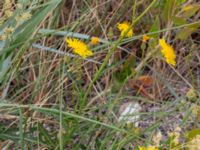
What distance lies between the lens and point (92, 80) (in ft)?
3.25

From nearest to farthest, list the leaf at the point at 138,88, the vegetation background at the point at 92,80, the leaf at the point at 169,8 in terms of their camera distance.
Result: the vegetation background at the point at 92,80 < the leaf at the point at 169,8 < the leaf at the point at 138,88

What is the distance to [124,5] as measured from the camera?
Result: 1.68 metres

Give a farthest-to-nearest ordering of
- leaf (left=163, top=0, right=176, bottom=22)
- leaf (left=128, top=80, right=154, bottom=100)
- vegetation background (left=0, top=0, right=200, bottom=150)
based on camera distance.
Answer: leaf (left=128, top=80, right=154, bottom=100) → leaf (left=163, top=0, right=176, bottom=22) → vegetation background (left=0, top=0, right=200, bottom=150)

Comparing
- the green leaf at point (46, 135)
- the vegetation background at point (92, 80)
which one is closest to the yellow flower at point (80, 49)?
the vegetation background at point (92, 80)

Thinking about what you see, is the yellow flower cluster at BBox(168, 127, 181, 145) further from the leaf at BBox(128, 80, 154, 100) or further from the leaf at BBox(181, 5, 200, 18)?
the leaf at BBox(128, 80, 154, 100)

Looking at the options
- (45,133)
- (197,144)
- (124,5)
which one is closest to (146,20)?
(124,5)

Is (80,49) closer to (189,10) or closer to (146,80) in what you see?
(189,10)

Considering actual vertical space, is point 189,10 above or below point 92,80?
below

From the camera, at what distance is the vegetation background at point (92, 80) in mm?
1040

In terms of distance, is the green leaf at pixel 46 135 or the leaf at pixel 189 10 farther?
the leaf at pixel 189 10

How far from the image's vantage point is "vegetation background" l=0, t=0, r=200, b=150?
1.04 meters

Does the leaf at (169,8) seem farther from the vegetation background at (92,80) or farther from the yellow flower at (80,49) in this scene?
the yellow flower at (80,49)

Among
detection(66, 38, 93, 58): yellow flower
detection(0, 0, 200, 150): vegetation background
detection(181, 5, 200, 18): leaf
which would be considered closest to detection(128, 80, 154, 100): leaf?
detection(0, 0, 200, 150): vegetation background

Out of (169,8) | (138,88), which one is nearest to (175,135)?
(169,8)
